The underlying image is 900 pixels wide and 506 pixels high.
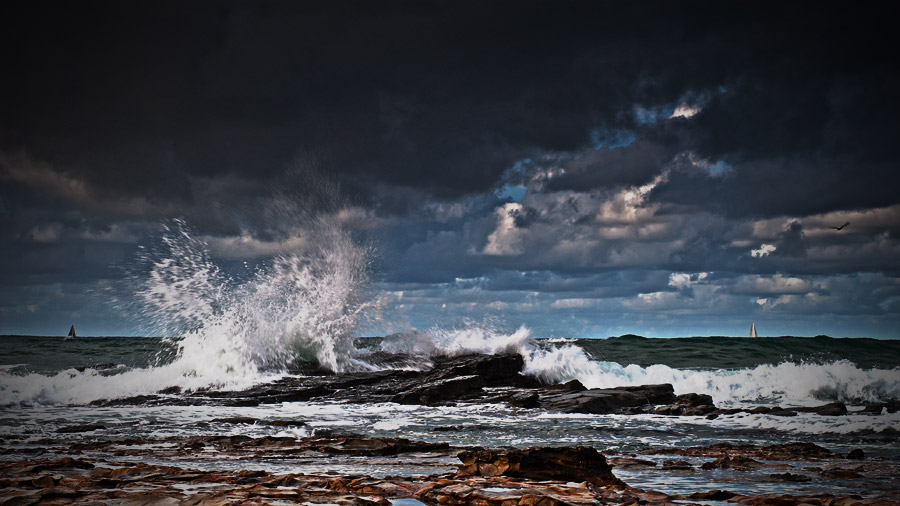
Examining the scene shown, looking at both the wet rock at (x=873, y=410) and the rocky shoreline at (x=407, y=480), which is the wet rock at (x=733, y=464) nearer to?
the rocky shoreline at (x=407, y=480)

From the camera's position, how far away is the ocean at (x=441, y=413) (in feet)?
26.0

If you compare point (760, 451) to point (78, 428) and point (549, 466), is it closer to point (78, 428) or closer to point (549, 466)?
point (549, 466)

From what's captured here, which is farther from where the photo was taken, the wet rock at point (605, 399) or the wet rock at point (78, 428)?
the wet rock at point (605, 399)

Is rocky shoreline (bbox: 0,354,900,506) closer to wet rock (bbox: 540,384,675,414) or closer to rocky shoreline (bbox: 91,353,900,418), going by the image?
rocky shoreline (bbox: 91,353,900,418)

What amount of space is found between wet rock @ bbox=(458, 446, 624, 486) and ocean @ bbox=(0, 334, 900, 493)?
Answer: 0.58 meters

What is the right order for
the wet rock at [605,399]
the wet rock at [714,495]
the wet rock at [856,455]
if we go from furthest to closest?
the wet rock at [605,399] → the wet rock at [856,455] → the wet rock at [714,495]

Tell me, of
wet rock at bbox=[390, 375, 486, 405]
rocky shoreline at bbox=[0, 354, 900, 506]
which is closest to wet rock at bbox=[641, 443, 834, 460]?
rocky shoreline at bbox=[0, 354, 900, 506]

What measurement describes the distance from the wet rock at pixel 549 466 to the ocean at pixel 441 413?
576 millimetres

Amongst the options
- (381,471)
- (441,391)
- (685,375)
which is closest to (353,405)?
(441,391)

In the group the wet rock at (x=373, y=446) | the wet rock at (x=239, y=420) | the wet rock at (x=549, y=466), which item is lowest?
the wet rock at (x=239, y=420)

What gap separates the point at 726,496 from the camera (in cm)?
470

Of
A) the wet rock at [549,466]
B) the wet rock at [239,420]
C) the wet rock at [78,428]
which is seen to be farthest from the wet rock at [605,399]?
the wet rock at [78,428]

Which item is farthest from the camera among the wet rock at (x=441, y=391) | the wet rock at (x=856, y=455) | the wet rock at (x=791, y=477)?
the wet rock at (x=441, y=391)

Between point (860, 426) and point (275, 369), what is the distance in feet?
45.5
